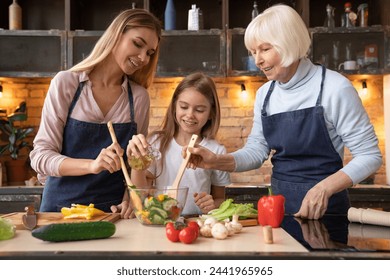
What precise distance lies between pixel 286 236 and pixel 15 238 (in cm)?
79

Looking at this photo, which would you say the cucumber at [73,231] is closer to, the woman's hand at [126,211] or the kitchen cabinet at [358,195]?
the woman's hand at [126,211]

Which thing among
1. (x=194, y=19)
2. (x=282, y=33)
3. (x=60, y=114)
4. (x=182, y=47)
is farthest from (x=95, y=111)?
(x=194, y=19)

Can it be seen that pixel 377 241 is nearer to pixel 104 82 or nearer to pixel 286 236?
pixel 286 236

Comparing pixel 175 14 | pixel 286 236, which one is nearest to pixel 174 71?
pixel 175 14

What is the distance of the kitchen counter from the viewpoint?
1.25m

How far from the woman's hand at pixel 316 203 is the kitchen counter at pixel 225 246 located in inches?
8.3

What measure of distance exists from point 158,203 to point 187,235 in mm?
295

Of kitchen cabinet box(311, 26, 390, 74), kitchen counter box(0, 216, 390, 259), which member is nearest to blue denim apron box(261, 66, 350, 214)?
kitchen counter box(0, 216, 390, 259)

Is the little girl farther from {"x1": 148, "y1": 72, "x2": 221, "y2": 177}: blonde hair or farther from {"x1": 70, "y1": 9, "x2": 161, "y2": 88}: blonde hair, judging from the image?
{"x1": 70, "y1": 9, "x2": 161, "y2": 88}: blonde hair

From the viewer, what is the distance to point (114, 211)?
200 cm

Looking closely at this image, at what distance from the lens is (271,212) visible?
5.61 ft

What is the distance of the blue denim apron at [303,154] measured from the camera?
2207 mm

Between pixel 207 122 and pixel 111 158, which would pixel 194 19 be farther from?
pixel 111 158
